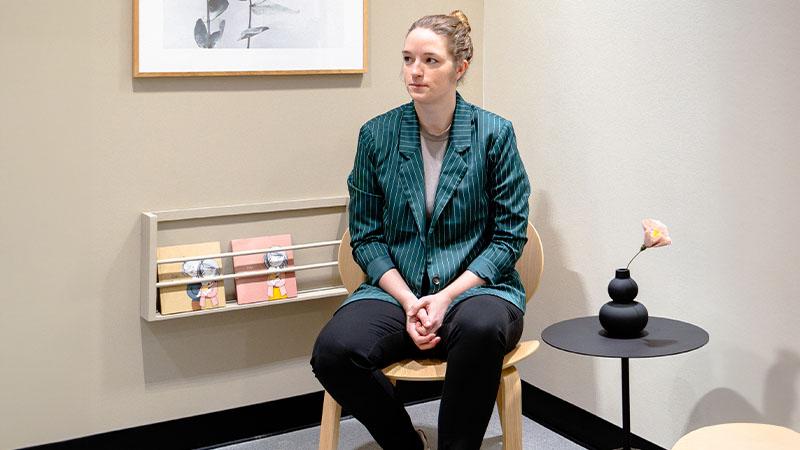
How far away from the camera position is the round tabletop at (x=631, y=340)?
221 centimetres

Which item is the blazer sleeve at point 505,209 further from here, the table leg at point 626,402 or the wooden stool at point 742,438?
the wooden stool at point 742,438

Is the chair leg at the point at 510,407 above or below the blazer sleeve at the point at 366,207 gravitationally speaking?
below

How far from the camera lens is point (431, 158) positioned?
2584mm

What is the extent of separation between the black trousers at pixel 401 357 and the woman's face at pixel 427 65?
Answer: 21.2 inches

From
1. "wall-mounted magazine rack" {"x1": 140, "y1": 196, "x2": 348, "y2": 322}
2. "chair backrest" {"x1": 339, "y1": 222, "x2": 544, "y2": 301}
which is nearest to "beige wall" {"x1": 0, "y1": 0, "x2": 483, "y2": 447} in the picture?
"wall-mounted magazine rack" {"x1": 140, "y1": 196, "x2": 348, "y2": 322}

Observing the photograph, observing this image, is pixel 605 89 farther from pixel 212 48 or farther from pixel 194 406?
pixel 194 406

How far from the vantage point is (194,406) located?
9.41ft

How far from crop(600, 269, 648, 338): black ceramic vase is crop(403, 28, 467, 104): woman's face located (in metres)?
0.65

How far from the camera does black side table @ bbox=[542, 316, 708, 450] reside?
7.25 ft

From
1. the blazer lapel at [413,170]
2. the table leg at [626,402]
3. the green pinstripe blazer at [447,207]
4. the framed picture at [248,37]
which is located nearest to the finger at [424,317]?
the green pinstripe blazer at [447,207]

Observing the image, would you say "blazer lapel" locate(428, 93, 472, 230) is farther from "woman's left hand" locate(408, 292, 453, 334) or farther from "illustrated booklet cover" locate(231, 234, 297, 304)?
"illustrated booklet cover" locate(231, 234, 297, 304)

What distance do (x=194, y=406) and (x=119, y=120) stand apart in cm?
86

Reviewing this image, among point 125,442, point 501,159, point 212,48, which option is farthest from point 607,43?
point 125,442

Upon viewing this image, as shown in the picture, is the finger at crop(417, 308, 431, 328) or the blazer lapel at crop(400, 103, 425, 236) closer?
the finger at crop(417, 308, 431, 328)
